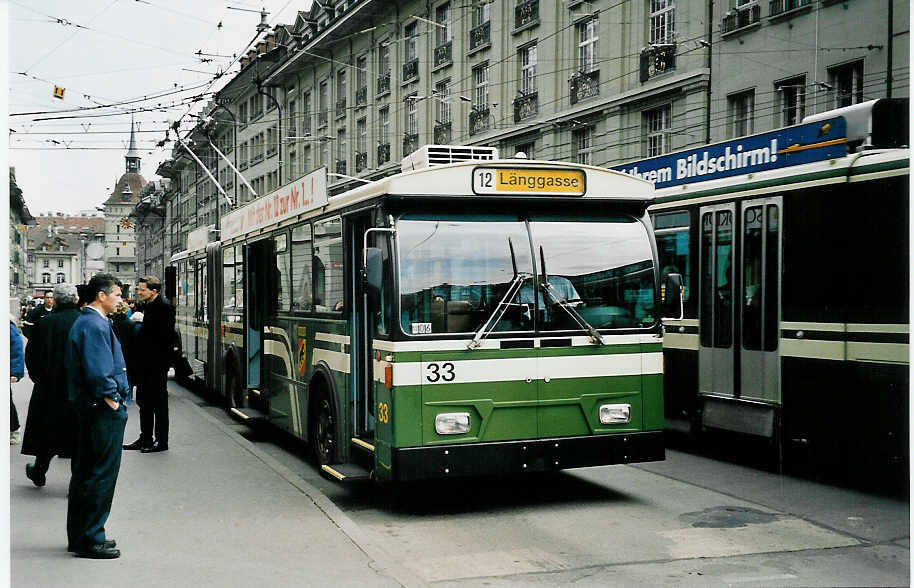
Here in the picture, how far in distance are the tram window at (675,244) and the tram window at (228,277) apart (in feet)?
19.3

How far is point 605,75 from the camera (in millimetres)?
24984

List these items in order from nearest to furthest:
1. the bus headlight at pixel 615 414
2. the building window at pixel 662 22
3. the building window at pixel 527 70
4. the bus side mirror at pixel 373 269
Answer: the bus side mirror at pixel 373 269
the bus headlight at pixel 615 414
the building window at pixel 662 22
the building window at pixel 527 70

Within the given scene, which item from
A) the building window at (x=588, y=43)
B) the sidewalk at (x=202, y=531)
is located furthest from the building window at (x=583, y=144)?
the sidewalk at (x=202, y=531)

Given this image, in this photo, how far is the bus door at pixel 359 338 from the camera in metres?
8.67

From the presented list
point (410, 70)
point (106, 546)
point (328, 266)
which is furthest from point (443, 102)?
point (106, 546)

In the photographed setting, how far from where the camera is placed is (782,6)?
747 inches

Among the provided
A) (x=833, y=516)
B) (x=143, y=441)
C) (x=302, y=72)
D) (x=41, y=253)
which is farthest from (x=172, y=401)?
(x=833, y=516)

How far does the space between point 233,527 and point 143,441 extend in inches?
164

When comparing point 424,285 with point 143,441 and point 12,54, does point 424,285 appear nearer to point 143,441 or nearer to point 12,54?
point 12,54

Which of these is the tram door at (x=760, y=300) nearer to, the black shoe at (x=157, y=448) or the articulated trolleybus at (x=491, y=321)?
the articulated trolleybus at (x=491, y=321)

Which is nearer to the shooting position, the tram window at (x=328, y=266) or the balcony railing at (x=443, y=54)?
the tram window at (x=328, y=266)

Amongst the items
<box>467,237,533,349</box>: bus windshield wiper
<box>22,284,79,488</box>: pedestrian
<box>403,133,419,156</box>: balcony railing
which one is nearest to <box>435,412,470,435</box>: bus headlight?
<box>467,237,533,349</box>: bus windshield wiper

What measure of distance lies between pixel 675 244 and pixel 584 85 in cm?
1497

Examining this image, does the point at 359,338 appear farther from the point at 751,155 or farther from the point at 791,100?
the point at 791,100
